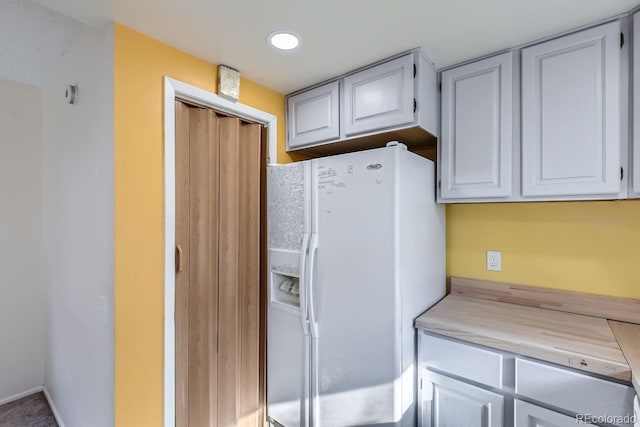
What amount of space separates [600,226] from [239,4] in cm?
204

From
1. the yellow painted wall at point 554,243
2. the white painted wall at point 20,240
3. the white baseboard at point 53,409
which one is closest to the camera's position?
the yellow painted wall at point 554,243

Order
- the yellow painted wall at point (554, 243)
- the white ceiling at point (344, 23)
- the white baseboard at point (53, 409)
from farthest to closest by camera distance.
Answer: the white baseboard at point (53, 409), the yellow painted wall at point (554, 243), the white ceiling at point (344, 23)

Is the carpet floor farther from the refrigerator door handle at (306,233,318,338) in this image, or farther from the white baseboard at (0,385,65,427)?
the refrigerator door handle at (306,233,318,338)

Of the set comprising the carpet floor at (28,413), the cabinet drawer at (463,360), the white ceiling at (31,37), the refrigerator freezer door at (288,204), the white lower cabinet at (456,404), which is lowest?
the carpet floor at (28,413)

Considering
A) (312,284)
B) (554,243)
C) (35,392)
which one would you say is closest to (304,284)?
(312,284)

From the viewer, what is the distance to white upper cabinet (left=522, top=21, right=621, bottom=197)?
1.26 metres

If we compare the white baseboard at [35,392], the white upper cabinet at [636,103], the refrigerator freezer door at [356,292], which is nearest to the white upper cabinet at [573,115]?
the white upper cabinet at [636,103]

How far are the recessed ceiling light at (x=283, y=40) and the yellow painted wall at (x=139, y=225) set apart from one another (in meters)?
0.51

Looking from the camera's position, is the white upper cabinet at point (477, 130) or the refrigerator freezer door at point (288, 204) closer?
the white upper cabinet at point (477, 130)

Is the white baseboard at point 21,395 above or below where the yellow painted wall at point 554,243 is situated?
below

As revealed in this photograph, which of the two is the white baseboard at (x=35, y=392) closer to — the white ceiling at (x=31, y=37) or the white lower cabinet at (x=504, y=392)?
the white ceiling at (x=31, y=37)

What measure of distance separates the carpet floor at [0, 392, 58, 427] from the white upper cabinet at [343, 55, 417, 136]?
2.87 meters

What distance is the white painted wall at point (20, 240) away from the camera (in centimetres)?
220

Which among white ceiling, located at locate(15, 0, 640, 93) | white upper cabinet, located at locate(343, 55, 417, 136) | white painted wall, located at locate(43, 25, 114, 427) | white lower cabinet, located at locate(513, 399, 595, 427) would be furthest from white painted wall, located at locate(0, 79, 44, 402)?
white lower cabinet, located at locate(513, 399, 595, 427)
